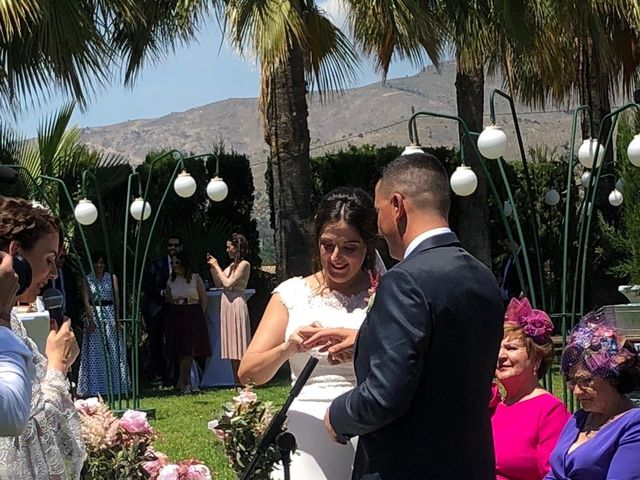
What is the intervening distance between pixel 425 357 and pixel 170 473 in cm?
170

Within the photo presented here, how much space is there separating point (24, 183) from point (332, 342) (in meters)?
9.66

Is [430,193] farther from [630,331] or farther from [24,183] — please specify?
[24,183]

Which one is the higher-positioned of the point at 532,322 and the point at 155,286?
the point at 532,322

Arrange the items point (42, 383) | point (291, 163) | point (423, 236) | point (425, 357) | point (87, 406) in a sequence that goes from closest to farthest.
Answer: point (425, 357)
point (423, 236)
point (42, 383)
point (87, 406)
point (291, 163)

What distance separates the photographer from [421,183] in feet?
9.10

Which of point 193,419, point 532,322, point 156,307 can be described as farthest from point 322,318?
point 156,307

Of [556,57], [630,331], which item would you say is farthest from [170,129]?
[630,331]

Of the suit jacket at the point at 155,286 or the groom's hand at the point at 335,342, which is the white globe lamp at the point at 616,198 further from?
the groom's hand at the point at 335,342

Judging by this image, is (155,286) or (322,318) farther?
(155,286)

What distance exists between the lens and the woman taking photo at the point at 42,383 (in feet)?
9.37

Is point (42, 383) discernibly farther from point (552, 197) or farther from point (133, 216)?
point (552, 197)

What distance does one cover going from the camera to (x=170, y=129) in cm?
15038

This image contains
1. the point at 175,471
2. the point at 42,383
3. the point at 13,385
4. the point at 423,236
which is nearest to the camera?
the point at 13,385

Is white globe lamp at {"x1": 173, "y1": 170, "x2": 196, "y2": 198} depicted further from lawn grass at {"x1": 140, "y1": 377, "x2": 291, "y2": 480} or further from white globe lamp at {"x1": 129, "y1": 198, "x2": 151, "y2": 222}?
lawn grass at {"x1": 140, "y1": 377, "x2": 291, "y2": 480}
